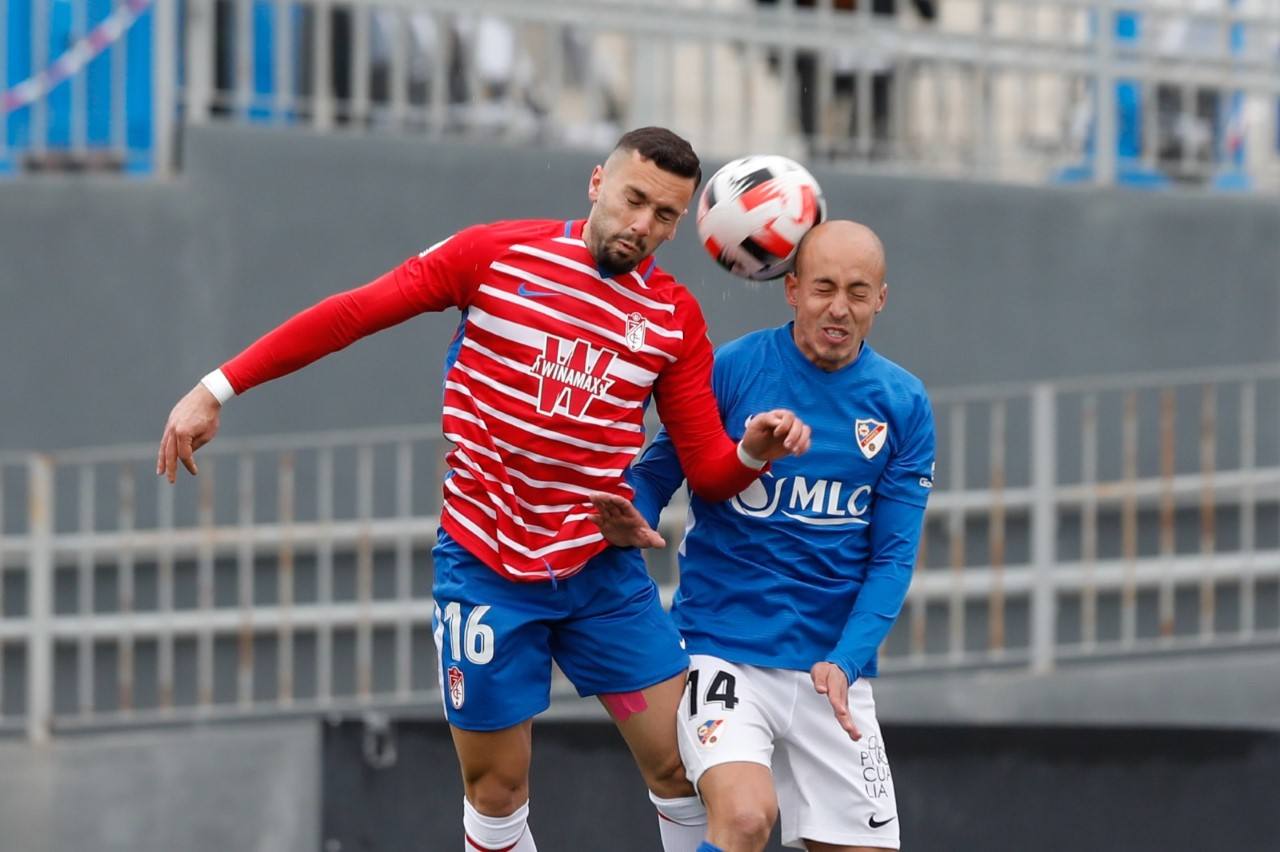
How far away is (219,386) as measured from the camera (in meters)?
4.68

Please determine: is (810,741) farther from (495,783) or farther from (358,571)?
(358,571)

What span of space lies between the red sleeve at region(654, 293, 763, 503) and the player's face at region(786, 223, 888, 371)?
10.1 inches

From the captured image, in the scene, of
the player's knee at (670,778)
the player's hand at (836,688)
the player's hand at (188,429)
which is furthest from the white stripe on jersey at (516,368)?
the player's knee at (670,778)

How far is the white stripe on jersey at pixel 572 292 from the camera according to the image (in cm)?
478

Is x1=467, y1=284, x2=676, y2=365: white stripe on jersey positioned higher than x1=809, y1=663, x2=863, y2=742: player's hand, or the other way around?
x1=467, y1=284, x2=676, y2=365: white stripe on jersey

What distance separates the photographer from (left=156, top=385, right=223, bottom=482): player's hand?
4.55 metres

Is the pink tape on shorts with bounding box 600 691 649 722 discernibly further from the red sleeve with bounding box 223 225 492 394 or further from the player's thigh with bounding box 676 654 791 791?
the red sleeve with bounding box 223 225 492 394

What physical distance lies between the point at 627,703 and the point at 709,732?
0.75ft

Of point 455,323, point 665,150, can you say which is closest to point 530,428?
point 665,150

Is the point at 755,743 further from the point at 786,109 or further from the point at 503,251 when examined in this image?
the point at 786,109

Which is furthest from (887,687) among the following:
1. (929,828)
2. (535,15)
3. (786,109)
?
(535,15)

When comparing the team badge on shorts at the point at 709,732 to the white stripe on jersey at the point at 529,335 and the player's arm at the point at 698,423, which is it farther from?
the white stripe on jersey at the point at 529,335

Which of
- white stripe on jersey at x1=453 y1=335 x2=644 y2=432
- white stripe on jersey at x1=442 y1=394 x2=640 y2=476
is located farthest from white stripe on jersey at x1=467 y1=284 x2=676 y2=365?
white stripe on jersey at x1=442 y1=394 x2=640 y2=476

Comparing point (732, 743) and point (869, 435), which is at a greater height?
point (869, 435)
